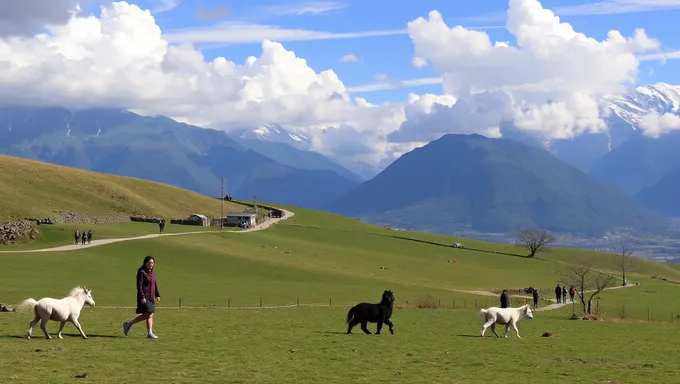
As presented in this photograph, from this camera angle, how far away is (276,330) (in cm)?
3528

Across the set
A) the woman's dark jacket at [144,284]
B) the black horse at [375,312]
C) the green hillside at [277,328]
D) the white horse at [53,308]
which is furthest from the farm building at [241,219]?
the white horse at [53,308]

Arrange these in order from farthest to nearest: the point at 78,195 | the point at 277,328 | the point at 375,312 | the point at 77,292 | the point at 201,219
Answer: the point at 201,219
the point at 78,195
the point at 277,328
the point at 375,312
the point at 77,292

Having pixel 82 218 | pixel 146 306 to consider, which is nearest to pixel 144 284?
pixel 146 306

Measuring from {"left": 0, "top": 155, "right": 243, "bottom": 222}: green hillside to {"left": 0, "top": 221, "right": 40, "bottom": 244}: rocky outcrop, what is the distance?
32.1 ft

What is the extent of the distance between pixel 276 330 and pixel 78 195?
354 feet

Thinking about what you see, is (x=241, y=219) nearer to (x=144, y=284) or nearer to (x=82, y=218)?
(x=82, y=218)

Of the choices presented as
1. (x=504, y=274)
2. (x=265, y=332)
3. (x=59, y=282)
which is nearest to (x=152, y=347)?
(x=265, y=332)

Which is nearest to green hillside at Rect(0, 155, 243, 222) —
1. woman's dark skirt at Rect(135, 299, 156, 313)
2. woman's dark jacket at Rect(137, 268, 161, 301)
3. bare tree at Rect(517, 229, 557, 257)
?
bare tree at Rect(517, 229, 557, 257)

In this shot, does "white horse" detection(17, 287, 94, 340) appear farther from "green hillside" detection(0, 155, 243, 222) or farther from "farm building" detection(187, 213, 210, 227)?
"farm building" detection(187, 213, 210, 227)

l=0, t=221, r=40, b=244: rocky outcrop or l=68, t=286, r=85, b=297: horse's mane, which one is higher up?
l=0, t=221, r=40, b=244: rocky outcrop

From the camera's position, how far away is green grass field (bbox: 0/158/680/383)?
926 inches

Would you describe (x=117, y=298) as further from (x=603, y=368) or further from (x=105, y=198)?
(x=105, y=198)

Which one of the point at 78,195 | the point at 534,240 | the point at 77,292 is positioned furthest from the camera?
the point at 534,240

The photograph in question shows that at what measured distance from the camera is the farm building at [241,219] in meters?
145
